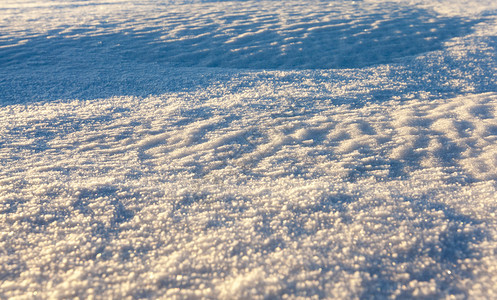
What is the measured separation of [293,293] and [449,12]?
8.32m

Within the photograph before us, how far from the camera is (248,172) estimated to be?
→ 2158 mm

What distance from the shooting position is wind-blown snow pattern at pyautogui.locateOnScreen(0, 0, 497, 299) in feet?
4.56

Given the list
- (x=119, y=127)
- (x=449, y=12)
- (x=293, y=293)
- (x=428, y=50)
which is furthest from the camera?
(x=449, y=12)

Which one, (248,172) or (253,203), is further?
(248,172)

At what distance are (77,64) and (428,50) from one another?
16.9 ft

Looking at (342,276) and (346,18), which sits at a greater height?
(346,18)

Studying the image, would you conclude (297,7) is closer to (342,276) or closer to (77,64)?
(77,64)

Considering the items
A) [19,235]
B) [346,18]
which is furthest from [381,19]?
[19,235]

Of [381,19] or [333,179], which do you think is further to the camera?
[381,19]

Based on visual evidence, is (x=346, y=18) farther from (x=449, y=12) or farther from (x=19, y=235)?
(x=19, y=235)

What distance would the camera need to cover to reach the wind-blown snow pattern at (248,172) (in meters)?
1.39

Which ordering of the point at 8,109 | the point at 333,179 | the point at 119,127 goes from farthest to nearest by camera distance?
the point at 8,109
the point at 119,127
the point at 333,179

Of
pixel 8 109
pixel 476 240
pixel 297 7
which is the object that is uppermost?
pixel 297 7

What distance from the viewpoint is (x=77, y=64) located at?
4453mm
